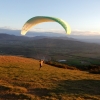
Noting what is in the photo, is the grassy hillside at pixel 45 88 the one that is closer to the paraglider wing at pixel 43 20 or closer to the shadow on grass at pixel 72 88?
the shadow on grass at pixel 72 88

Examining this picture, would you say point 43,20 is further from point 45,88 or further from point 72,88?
point 45,88

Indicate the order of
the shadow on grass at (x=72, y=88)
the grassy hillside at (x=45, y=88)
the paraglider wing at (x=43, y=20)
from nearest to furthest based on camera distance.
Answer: the grassy hillside at (x=45, y=88)
the shadow on grass at (x=72, y=88)
the paraglider wing at (x=43, y=20)

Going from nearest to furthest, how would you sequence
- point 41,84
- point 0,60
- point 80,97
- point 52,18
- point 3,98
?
point 3,98
point 80,97
point 41,84
point 52,18
point 0,60

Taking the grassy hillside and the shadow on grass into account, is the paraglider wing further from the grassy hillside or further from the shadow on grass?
the grassy hillside

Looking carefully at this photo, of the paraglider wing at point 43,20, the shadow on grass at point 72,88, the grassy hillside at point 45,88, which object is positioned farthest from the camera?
the paraglider wing at point 43,20

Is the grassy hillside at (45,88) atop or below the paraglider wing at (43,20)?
below

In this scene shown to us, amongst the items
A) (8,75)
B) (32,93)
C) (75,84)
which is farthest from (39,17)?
(32,93)

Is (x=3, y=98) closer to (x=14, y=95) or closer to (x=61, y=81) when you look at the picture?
(x=14, y=95)

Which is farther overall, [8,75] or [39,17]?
[39,17]

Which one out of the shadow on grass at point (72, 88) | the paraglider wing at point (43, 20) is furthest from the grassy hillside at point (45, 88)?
the paraglider wing at point (43, 20)
